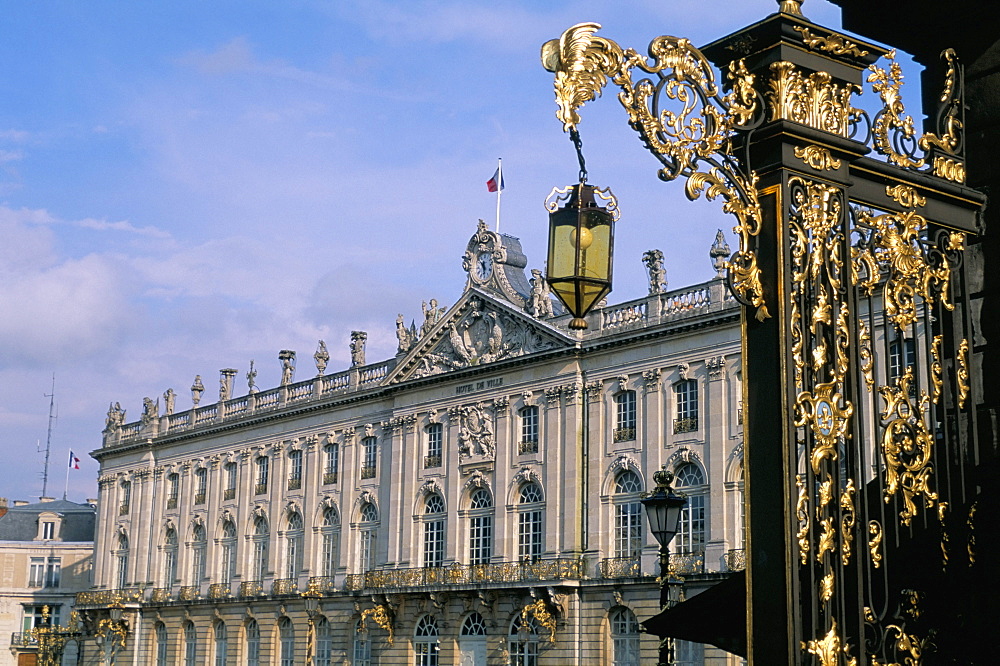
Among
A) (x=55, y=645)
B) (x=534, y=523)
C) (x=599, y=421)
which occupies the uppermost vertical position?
(x=599, y=421)

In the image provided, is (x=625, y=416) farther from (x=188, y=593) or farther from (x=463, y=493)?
(x=188, y=593)

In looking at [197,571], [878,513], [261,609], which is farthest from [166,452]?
[878,513]

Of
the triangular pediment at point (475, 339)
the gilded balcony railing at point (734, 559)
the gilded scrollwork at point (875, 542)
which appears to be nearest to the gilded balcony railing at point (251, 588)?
the triangular pediment at point (475, 339)

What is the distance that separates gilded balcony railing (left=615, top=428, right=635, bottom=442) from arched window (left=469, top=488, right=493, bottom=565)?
5.70 metres

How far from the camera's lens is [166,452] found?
64312mm

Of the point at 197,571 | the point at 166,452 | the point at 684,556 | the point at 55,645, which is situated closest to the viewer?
the point at 684,556

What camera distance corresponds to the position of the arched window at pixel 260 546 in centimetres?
5634

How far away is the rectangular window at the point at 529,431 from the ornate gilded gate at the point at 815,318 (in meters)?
38.1

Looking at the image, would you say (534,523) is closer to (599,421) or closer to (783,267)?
(599,421)

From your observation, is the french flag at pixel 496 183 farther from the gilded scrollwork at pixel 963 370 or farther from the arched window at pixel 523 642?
the gilded scrollwork at pixel 963 370

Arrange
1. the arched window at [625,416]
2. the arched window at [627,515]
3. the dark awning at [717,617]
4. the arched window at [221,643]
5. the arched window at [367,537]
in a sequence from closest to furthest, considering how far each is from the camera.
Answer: the dark awning at [717,617] → the arched window at [627,515] → the arched window at [625,416] → the arched window at [367,537] → the arched window at [221,643]

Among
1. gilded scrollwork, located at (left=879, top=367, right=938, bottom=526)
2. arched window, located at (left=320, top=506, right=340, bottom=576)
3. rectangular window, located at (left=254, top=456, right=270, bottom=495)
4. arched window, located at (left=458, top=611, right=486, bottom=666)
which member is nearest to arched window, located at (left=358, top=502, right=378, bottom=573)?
arched window, located at (left=320, top=506, right=340, bottom=576)

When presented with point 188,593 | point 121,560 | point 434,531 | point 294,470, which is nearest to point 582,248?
point 434,531

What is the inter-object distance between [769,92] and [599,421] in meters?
37.1
